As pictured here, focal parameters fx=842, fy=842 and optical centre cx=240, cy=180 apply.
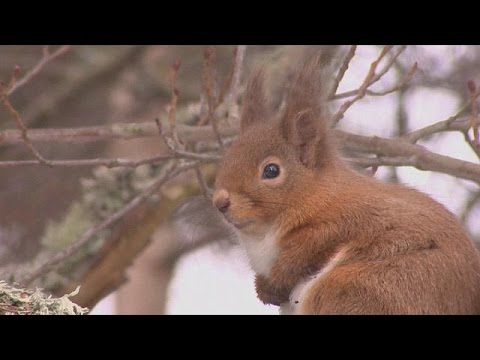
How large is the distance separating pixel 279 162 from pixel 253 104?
36 centimetres

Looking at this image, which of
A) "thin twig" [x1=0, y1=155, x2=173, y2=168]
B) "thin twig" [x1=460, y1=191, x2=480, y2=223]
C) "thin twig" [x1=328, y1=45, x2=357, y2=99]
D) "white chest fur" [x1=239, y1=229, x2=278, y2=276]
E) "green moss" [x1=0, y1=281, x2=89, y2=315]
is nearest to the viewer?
"green moss" [x1=0, y1=281, x2=89, y2=315]

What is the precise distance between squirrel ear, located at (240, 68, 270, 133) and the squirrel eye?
1.07 feet

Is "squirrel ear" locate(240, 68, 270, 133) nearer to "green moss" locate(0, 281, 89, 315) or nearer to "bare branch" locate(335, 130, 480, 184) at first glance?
"bare branch" locate(335, 130, 480, 184)

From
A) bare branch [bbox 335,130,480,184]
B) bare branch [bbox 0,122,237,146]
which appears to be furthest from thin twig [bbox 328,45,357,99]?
bare branch [bbox 0,122,237,146]

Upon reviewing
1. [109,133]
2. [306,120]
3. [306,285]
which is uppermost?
[109,133]

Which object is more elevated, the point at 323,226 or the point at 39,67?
the point at 39,67

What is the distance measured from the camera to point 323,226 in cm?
252

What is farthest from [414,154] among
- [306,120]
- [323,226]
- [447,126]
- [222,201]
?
[222,201]

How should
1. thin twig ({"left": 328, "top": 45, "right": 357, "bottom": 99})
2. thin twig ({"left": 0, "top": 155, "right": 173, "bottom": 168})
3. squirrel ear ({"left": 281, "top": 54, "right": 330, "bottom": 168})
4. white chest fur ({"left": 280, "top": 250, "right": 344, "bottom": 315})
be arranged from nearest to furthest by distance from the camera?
1. white chest fur ({"left": 280, "top": 250, "right": 344, "bottom": 315})
2. squirrel ear ({"left": 281, "top": 54, "right": 330, "bottom": 168})
3. thin twig ({"left": 0, "top": 155, "right": 173, "bottom": 168})
4. thin twig ({"left": 328, "top": 45, "right": 357, "bottom": 99})

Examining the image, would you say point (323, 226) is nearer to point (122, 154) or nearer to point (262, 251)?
point (262, 251)

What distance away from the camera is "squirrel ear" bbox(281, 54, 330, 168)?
8.87ft

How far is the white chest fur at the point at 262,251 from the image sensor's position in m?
2.57

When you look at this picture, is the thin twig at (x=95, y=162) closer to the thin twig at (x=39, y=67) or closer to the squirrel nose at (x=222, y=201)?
the thin twig at (x=39, y=67)
